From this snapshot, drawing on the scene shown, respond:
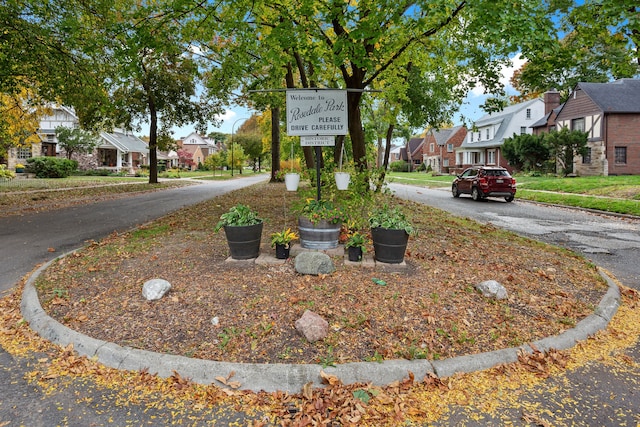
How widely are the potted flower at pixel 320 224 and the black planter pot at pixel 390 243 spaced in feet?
2.21

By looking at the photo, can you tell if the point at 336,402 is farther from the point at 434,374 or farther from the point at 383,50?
the point at 383,50

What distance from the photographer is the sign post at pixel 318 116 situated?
5.95 meters

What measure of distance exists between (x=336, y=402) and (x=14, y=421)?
213 cm

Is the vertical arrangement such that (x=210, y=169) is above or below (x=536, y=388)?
above

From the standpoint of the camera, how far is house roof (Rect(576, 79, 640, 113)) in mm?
28827

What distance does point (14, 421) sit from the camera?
2.50 m

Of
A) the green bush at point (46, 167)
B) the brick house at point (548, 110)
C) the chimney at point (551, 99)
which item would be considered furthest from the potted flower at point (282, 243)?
the chimney at point (551, 99)

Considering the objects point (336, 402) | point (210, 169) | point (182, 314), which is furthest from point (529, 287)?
point (210, 169)

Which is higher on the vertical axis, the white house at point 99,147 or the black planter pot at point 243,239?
the white house at point 99,147

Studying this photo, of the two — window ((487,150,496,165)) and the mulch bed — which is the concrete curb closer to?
the mulch bed

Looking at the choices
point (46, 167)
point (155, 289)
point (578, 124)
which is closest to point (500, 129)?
point (578, 124)

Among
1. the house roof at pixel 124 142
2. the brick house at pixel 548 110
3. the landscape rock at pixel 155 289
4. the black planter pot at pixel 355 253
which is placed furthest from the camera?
the house roof at pixel 124 142

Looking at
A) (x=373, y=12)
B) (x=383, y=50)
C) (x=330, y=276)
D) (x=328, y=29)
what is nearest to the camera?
(x=330, y=276)

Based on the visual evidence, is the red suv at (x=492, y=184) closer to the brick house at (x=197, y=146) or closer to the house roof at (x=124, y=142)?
the house roof at (x=124, y=142)
